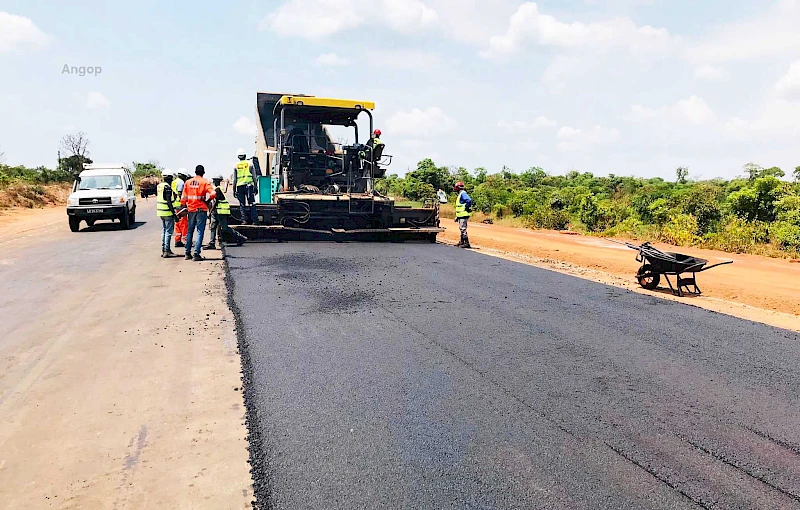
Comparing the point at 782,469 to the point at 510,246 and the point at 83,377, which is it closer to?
the point at 83,377

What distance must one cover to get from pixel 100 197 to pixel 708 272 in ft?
49.2

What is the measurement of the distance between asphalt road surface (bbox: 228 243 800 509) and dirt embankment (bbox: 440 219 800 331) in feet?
4.94

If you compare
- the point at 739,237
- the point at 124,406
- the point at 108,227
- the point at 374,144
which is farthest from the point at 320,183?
the point at 739,237

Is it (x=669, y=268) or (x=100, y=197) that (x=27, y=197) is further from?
(x=669, y=268)

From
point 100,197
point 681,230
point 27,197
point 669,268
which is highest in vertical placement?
point 100,197

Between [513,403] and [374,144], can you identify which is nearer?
[513,403]

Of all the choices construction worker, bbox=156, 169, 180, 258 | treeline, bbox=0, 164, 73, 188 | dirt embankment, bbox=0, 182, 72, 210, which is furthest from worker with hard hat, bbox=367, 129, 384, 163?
treeline, bbox=0, 164, 73, 188

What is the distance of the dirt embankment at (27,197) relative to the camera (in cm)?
2798

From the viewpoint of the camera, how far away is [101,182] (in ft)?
56.5

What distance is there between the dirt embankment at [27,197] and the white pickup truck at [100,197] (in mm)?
10734

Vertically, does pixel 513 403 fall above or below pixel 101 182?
below

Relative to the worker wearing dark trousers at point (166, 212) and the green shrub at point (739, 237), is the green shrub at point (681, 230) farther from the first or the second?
the worker wearing dark trousers at point (166, 212)

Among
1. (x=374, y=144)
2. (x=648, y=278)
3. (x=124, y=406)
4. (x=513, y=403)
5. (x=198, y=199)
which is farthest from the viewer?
(x=374, y=144)

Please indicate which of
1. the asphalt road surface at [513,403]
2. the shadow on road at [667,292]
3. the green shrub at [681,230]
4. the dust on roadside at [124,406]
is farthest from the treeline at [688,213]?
the dust on roadside at [124,406]
